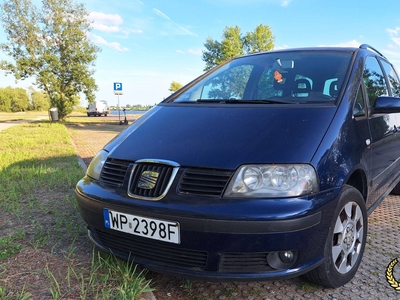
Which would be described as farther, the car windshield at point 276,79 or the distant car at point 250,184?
the car windshield at point 276,79

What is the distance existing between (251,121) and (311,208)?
2.23 ft

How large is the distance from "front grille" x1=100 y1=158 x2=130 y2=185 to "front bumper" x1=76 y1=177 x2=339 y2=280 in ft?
0.62

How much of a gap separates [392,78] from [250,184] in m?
2.88

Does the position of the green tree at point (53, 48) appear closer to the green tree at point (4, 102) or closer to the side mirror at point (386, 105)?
the side mirror at point (386, 105)

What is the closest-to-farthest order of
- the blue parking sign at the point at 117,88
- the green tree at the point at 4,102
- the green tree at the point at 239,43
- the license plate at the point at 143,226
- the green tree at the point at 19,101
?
the license plate at the point at 143,226 < the blue parking sign at the point at 117,88 < the green tree at the point at 239,43 < the green tree at the point at 4,102 < the green tree at the point at 19,101

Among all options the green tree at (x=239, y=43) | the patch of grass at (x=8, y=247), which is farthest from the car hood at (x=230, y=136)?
the green tree at (x=239, y=43)

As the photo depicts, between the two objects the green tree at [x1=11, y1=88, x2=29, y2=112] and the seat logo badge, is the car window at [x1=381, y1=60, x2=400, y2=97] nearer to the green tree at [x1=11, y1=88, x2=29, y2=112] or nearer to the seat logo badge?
the seat logo badge

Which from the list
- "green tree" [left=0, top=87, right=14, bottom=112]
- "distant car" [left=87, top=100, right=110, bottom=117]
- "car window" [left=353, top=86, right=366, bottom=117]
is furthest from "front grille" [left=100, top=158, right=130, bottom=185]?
"green tree" [left=0, top=87, right=14, bottom=112]

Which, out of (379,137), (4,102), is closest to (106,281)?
(379,137)

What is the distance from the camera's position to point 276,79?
2922 mm

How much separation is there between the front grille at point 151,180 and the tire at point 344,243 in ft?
3.11

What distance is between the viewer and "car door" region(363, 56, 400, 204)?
8.42 feet

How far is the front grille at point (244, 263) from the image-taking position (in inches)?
70.4

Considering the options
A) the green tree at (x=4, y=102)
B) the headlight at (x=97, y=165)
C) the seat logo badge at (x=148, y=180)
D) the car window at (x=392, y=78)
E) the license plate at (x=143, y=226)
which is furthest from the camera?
the green tree at (x=4, y=102)
